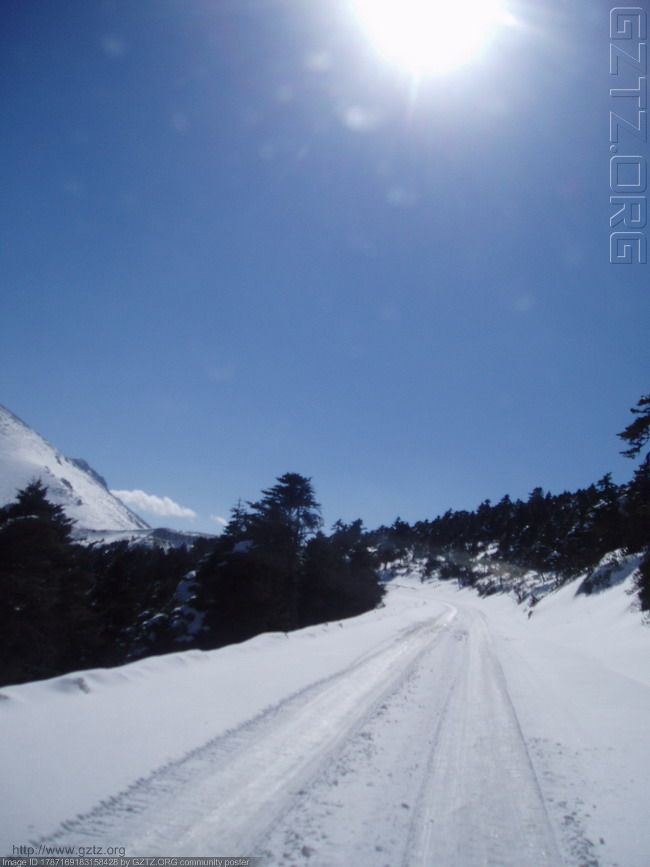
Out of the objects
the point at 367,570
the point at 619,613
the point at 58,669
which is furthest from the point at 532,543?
the point at 58,669

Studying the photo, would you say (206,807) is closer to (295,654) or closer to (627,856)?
(627,856)

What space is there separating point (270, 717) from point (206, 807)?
2.38m

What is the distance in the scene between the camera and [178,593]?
97.5ft

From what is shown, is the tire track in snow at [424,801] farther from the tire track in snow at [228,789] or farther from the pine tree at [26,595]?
the pine tree at [26,595]

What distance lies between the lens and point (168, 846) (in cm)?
321

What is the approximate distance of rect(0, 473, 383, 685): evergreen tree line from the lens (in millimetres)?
17156

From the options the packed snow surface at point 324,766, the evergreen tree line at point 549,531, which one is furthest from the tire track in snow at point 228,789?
the evergreen tree line at point 549,531

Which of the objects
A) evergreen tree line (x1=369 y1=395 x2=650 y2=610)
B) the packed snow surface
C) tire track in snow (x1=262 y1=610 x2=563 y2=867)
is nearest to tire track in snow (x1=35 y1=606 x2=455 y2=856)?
the packed snow surface

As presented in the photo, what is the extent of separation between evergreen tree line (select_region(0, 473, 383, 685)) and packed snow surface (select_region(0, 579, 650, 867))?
1227cm

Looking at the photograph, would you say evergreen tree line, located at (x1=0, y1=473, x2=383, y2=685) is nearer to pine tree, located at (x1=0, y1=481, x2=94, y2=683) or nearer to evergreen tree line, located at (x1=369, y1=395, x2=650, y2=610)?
pine tree, located at (x1=0, y1=481, x2=94, y2=683)

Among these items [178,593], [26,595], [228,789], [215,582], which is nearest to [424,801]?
[228,789]

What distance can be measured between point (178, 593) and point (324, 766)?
27.6 metres

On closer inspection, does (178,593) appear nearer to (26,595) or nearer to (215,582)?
(215,582)

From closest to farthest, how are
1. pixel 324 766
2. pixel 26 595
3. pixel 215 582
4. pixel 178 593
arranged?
pixel 324 766 → pixel 26 595 → pixel 215 582 → pixel 178 593
